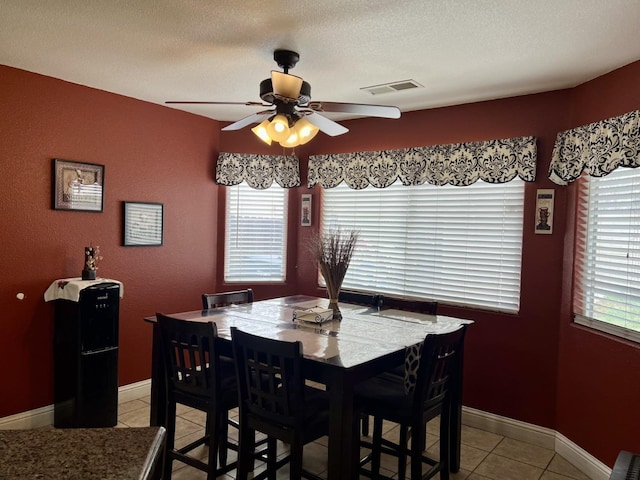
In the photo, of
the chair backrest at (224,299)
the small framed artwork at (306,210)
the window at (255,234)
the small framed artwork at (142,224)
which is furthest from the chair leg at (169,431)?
the small framed artwork at (306,210)

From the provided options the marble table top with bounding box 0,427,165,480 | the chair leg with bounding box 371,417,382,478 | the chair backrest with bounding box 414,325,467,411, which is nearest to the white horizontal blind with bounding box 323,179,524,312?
the chair backrest with bounding box 414,325,467,411

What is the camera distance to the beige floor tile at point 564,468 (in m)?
3.01

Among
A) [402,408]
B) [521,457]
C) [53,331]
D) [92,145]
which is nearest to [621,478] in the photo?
[402,408]

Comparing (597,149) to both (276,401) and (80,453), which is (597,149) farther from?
(80,453)

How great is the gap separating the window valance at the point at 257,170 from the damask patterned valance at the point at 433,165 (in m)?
0.21

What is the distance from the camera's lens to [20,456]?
3.44 ft

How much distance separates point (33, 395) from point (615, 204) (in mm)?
4243

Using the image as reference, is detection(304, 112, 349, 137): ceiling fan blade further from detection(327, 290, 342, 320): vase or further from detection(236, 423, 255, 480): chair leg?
detection(236, 423, 255, 480): chair leg

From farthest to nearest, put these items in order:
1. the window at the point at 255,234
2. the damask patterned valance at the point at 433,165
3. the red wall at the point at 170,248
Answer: the window at the point at 255,234, the damask patterned valance at the point at 433,165, the red wall at the point at 170,248

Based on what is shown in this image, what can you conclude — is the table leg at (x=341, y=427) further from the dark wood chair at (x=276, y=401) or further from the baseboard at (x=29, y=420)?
the baseboard at (x=29, y=420)

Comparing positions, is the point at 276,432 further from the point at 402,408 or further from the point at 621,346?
the point at 621,346

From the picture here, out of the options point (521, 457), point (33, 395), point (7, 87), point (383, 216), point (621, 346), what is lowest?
point (521, 457)

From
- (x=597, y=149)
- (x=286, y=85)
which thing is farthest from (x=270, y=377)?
(x=597, y=149)

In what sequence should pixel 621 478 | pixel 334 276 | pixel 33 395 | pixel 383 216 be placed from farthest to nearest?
pixel 383 216
pixel 33 395
pixel 334 276
pixel 621 478
